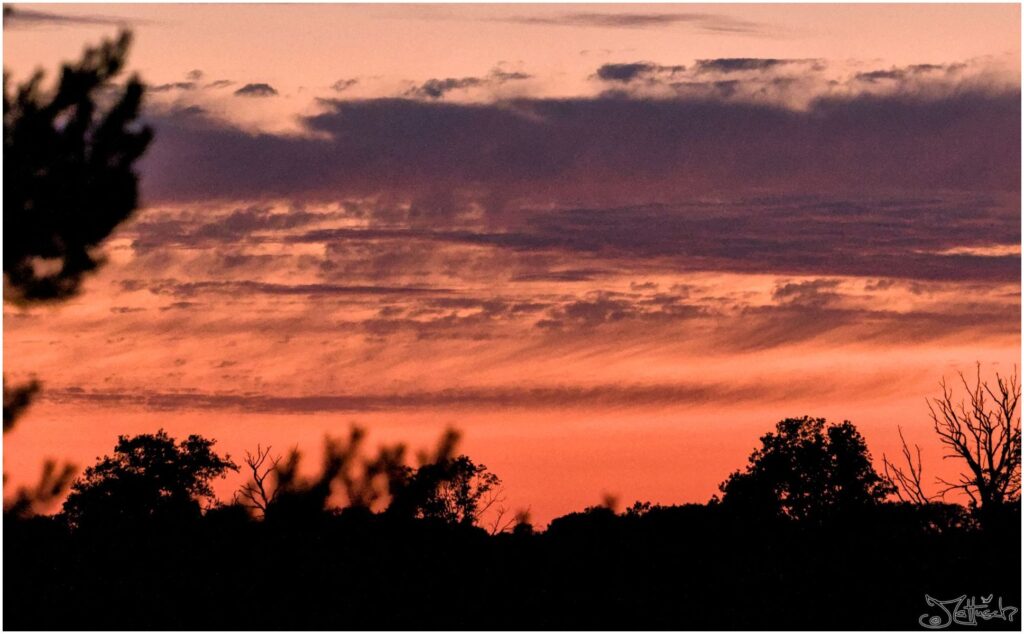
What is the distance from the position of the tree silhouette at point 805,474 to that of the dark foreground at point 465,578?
1304cm

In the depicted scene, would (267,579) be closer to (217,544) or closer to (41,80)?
(217,544)

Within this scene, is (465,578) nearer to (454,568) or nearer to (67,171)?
(454,568)

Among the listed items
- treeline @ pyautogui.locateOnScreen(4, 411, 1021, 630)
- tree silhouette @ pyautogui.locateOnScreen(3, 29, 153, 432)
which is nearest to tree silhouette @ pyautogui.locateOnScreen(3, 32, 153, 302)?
tree silhouette @ pyautogui.locateOnScreen(3, 29, 153, 432)

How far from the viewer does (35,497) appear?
2277 centimetres

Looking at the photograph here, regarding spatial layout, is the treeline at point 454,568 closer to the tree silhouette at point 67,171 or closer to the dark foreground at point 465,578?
the dark foreground at point 465,578

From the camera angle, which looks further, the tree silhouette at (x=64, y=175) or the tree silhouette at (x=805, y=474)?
the tree silhouette at (x=805, y=474)

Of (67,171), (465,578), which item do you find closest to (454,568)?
(465,578)

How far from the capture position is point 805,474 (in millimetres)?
58531

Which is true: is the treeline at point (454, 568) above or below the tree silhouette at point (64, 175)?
below

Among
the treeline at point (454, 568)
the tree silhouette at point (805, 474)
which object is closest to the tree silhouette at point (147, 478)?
the treeline at point (454, 568)

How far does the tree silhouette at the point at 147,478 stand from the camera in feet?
188

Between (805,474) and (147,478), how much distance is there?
30.5 metres

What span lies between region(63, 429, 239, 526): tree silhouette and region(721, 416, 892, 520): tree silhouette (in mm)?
23207

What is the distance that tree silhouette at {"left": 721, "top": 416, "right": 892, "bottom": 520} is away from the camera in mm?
58344
